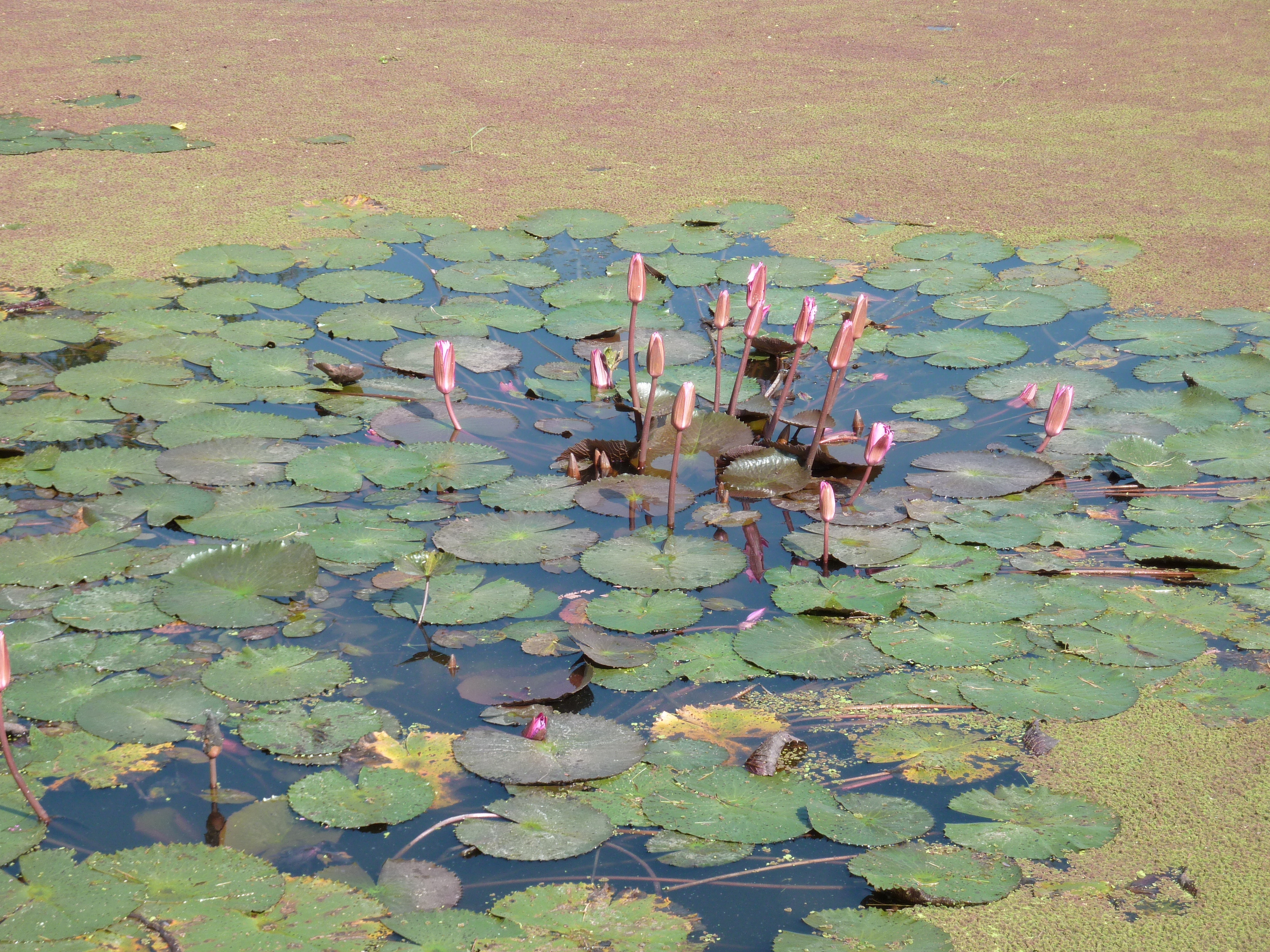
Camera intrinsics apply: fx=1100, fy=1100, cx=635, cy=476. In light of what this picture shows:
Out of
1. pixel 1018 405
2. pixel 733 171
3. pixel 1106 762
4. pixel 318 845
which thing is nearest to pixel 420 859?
pixel 318 845

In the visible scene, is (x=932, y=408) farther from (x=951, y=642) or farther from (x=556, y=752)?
(x=556, y=752)

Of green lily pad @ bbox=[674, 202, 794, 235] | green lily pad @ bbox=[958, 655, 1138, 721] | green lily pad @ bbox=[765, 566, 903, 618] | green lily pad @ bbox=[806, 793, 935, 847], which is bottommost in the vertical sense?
green lily pad @ bbox=[806, 793, 935, 847]

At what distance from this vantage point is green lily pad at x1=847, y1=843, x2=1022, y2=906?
1602mm

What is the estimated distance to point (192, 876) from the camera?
5.23 feet

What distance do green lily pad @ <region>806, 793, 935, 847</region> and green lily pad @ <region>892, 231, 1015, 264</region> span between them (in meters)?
2.63

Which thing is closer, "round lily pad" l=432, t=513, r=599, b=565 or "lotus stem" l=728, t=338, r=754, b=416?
"round lily pad" l=432, t=513, r=599, b=565

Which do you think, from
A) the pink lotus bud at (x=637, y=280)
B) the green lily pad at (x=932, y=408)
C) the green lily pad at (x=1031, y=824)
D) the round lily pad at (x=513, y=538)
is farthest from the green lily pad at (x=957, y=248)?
the green lily pad at (x=1031, y=824)

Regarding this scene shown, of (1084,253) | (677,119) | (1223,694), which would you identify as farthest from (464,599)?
(677,119)

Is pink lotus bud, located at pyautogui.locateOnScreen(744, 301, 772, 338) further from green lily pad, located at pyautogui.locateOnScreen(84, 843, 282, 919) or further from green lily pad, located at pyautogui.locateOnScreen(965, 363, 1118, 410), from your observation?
green lily pad, located at pyautogui.locateOnScreen(84, 843, 282, 919)

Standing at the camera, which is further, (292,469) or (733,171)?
(733,171)

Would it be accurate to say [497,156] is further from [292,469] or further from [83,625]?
[83,625]

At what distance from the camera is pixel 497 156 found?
500 centimetres

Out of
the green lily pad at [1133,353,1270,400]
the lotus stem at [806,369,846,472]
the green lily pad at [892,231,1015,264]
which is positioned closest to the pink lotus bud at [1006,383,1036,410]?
the green lily pad at [1133,353,1270,400]

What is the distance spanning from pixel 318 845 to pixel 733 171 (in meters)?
3.84
